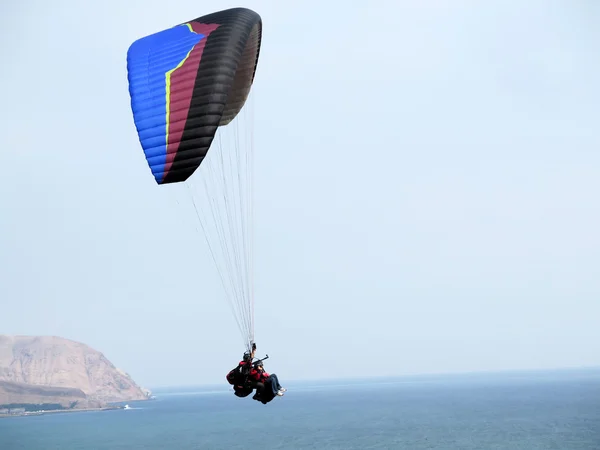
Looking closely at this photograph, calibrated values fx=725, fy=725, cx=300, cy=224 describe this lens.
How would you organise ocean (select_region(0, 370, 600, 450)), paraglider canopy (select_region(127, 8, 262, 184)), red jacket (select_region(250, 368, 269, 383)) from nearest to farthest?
paraglider canopy (select_region(127, 8, 262, 184))
red jacket (select_region(250, 368, 269, 383))
ocean (select_region(0, 370, 600, 450))

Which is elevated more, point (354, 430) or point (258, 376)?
point (258, 376)

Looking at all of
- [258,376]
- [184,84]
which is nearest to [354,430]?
[258,376]

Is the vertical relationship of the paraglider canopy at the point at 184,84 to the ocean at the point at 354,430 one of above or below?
above

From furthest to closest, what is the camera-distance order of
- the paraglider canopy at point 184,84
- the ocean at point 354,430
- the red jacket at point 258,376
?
the ocean at point 354,430
the red jacket at point 258,376
the paraglider canopy at point 184,84

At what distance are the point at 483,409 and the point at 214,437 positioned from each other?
62.3 metres

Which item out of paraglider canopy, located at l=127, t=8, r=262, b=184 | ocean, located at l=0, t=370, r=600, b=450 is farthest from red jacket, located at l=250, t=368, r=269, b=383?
ocean, located at l=0, t=370, r=600, b=450

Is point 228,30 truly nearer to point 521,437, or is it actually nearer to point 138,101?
point 138,101

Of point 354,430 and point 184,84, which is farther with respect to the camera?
point 354,430

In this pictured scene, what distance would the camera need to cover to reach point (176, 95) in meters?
17.3

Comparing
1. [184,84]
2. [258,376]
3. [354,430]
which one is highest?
[184,84]

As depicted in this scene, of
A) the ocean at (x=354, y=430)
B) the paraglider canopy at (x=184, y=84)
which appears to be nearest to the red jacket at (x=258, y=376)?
the paraglider canopy at (x=184, y=84)

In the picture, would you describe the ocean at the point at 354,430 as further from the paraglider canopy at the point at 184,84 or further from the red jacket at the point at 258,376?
the paraglider canopy at the point at 184,84

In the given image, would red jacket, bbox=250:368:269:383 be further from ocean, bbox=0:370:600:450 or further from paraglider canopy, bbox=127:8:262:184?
ocean, bbox=0:370:600:450

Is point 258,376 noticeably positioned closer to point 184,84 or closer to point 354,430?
point 184,84
